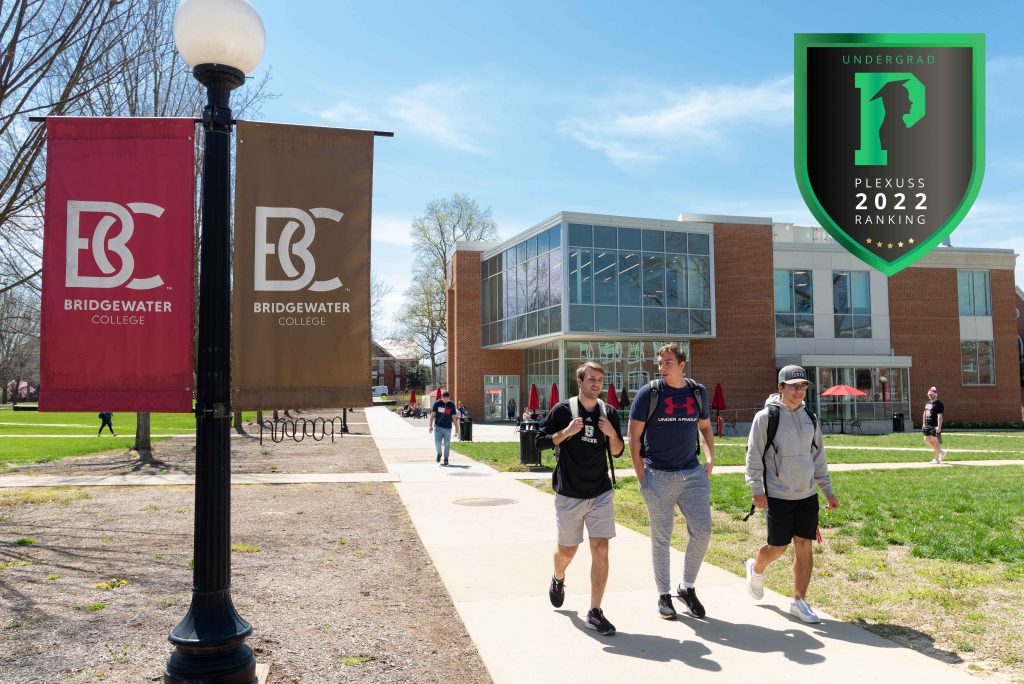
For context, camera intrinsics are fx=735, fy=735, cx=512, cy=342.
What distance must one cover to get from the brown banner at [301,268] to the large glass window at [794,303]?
35.5 m

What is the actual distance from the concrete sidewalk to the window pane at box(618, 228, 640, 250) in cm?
2626

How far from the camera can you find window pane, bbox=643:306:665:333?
33.3 metres

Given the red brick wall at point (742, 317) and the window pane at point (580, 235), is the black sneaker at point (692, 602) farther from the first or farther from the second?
the red brick wall at point (742, 317)

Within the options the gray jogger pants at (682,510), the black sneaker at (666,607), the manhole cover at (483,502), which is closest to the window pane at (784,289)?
the manhole cover at (483,502)

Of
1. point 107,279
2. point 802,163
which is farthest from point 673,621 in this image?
point 802,163

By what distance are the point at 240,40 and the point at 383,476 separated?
11529 millimetres

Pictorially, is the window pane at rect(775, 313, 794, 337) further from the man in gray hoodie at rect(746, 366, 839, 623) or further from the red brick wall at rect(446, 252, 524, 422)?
the man in gray hoodie at rect(746, 366, 839, 623)

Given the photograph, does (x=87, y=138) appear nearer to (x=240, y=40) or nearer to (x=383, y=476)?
(x=240, y=40)

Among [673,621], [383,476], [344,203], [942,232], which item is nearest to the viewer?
[344,203]

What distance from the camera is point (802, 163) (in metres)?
8.55

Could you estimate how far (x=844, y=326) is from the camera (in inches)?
1454

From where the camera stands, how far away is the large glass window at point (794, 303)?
36688mm

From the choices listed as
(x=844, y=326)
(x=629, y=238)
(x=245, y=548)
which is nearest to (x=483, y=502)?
(x=245, y=548)

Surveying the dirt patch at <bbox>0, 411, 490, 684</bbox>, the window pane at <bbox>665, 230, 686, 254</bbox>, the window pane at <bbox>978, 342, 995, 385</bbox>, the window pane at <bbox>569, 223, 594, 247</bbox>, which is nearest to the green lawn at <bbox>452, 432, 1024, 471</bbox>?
the dirt patch at <bbox>0, 411, 490, 684</bbox>
